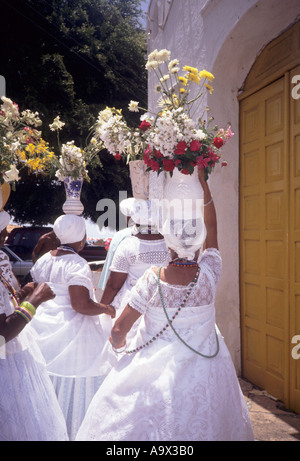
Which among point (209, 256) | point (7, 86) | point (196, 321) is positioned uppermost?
point (7, 86)

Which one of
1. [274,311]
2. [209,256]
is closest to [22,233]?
[274,311]

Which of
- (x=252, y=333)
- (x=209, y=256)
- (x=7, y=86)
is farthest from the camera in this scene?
(x=7, y=86)

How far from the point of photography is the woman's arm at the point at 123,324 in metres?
2.56

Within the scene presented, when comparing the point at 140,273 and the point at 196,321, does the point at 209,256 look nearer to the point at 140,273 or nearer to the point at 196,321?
the point at 196,321

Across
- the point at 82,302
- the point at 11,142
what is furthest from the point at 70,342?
the point at 11,142

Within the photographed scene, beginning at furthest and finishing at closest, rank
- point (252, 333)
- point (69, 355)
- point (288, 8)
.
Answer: point (252, 333) < point (288, 8) < point (69, 355)

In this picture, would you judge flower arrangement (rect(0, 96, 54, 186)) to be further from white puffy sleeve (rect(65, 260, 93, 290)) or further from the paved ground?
the paved ground

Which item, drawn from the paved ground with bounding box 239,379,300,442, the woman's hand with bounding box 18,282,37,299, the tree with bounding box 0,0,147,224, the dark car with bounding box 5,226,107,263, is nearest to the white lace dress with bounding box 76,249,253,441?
the woman's hand with bounding box 18,282,37,299

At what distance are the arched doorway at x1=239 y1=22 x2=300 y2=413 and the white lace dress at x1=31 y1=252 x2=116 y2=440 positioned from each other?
1.98 m

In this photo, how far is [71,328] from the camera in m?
3.56

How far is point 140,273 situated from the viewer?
12.1 ft

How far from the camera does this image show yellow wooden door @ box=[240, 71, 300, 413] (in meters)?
4.42

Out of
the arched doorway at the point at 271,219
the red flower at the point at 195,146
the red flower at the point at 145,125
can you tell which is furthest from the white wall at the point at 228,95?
the red flower at the point at 195,146

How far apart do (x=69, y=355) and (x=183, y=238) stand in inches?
62.3
